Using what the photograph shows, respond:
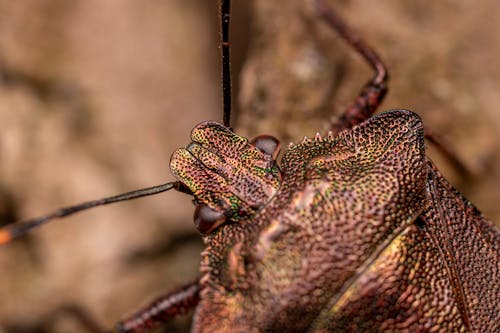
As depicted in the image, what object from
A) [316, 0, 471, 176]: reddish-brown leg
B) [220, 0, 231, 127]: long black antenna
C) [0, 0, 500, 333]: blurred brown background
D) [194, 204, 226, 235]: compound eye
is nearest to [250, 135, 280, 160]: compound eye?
[220, 0, 231, 127]: long black antenna

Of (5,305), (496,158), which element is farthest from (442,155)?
(5,305)

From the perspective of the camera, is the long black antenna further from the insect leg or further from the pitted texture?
the insect leg

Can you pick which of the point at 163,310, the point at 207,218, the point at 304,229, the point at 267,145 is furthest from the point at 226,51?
the point at 163,310

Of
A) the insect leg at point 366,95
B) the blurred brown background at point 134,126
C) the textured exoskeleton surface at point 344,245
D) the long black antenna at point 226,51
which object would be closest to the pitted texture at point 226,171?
the textured exoskeleton surface at point 344,245

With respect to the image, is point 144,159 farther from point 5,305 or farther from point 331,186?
point 331,186

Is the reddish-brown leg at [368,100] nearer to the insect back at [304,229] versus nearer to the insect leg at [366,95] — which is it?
the insect leg at [366,95]

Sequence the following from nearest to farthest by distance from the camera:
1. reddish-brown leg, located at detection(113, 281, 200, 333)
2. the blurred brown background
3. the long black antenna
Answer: the long black antenna
reddish-brown leg, located at detection(113, 281, 200, 333)
the blurred brown background
